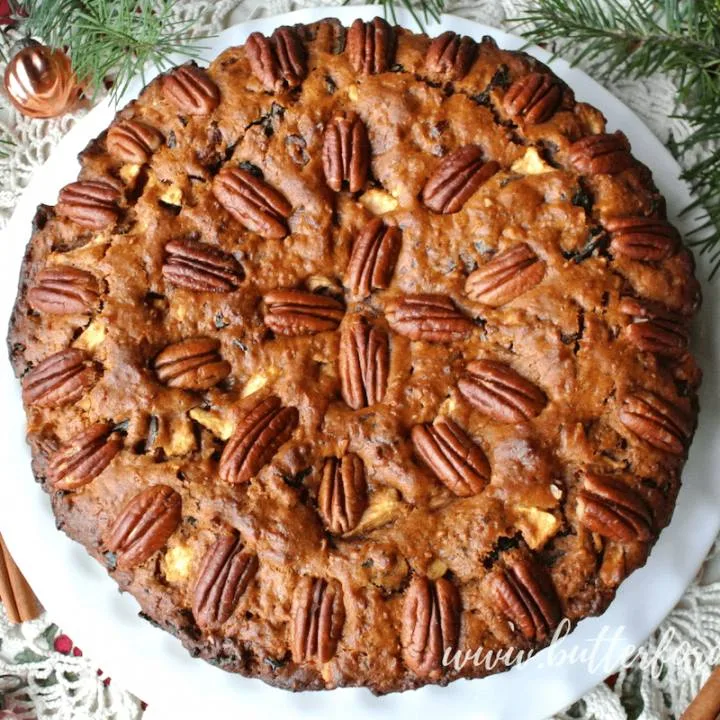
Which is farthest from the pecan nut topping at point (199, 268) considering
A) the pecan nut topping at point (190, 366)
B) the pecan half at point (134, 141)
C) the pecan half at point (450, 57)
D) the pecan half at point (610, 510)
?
the pecan half at point (610, 510)

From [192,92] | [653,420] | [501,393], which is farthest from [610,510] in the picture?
[192,92]

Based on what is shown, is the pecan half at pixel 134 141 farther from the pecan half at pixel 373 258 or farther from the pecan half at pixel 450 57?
the pecan half at pixel 450 57

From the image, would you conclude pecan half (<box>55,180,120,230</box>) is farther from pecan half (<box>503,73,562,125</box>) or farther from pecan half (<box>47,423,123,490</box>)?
pecan half (<box>503,73,562,125</box>)

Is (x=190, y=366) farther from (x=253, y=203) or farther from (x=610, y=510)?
(x=610, y=510)

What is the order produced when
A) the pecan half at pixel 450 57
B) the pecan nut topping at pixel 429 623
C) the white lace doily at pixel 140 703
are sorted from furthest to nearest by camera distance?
the white lace doily at pixel 140 703, the pecan half at pixel 450 57, the pecan nut topping at pixel 429 623

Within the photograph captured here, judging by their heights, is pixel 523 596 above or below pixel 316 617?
above

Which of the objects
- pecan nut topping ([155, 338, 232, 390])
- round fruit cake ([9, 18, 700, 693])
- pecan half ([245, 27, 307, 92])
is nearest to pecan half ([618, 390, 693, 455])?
round fruit cake ([9, 18, 700, 693])
